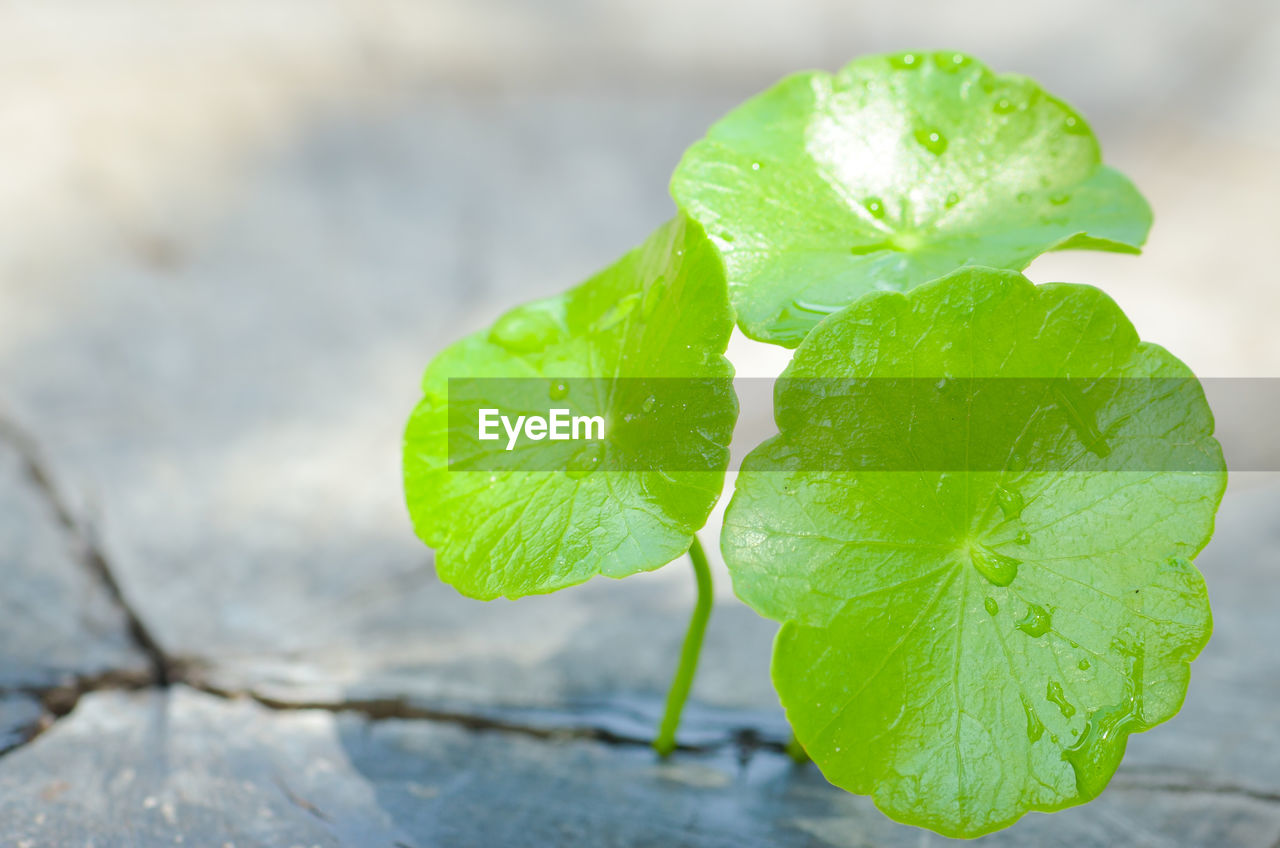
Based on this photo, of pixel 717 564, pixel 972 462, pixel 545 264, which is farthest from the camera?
pixel 545 264

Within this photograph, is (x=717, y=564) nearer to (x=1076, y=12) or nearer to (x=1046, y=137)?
(x=1046, y=137)

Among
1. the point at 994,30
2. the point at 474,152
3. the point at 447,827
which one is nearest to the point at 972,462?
the point at 447,827

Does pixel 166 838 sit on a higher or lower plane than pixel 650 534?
lower

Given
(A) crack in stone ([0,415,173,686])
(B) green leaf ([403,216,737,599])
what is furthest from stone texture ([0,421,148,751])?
(B) green leaf ([403,216,737,599])

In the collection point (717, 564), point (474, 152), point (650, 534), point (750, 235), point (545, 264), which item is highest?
point (750, 235)

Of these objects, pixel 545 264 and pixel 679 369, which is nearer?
pixel 679 369

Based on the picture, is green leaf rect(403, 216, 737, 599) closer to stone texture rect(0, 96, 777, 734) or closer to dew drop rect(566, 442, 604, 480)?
dew drop rect(566, 442, 604, 480)

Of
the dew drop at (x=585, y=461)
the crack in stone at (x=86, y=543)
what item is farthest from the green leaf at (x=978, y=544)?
the crack in stone at (x=86, y=543)
